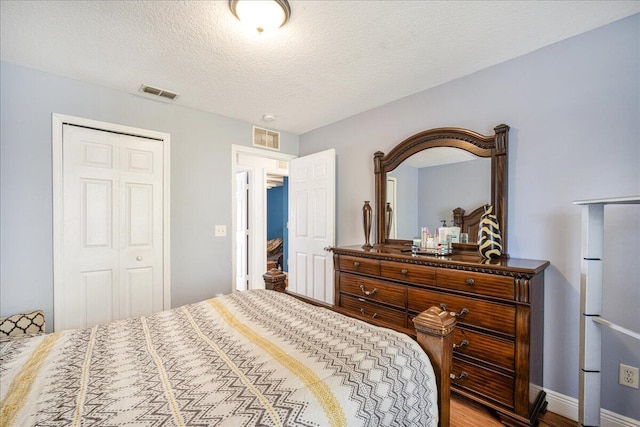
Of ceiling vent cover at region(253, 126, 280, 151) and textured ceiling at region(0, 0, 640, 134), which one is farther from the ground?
textured ceiling at region(0, 0, 640, 134)

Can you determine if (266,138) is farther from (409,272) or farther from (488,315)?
(488,315)

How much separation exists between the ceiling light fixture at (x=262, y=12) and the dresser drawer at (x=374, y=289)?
76.7 inches

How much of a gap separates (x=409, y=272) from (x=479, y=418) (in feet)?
3.20

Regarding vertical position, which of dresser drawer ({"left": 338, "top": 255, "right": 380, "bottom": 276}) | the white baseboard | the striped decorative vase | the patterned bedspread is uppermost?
the striped decorative vase

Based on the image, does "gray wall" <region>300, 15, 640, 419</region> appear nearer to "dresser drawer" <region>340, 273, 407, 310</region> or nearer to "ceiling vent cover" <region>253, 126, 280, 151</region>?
"dresser drawer" <region>340, 273, 407, 310</region>

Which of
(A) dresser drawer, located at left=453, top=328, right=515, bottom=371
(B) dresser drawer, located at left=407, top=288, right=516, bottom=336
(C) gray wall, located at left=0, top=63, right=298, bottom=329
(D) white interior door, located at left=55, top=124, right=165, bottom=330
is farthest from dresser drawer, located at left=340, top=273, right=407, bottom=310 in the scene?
(D) white interior door, located at left=55, top=124, right=165, bottom=330

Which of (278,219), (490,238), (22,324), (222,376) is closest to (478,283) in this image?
(490,238)

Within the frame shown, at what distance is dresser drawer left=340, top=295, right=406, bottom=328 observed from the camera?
7.06ft

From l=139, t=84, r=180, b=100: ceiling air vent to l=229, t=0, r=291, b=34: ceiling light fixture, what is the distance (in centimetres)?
135

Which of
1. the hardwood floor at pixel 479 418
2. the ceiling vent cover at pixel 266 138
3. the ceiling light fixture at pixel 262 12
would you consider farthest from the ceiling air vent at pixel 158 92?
the hardwood floor at pixel 479 418

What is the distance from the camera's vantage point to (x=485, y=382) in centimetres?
174

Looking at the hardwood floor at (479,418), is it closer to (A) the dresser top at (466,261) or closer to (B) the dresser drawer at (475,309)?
(B) the dresser drawer at (475,309)

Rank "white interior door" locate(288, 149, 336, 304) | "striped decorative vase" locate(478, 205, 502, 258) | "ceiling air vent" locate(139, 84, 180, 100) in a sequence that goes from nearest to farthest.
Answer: "striped decorative vase" locate(478, 205, 502, 258) → "ceiling air vent" locate(139, 84, 180, 100) → "white interior door" locate(288, 149, 336, 304)

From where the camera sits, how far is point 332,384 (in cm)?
88
